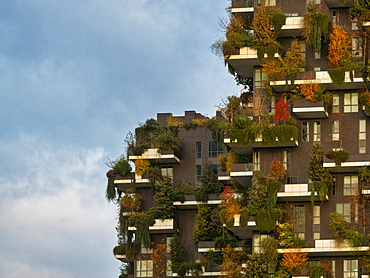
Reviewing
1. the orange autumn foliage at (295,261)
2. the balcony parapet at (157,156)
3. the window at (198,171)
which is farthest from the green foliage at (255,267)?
the window at (198,171)

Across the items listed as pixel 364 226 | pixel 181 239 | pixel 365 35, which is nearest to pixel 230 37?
pixel 365 35

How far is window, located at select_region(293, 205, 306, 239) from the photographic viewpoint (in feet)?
311

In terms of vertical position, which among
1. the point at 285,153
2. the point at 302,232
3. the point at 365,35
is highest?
the point at 365,35

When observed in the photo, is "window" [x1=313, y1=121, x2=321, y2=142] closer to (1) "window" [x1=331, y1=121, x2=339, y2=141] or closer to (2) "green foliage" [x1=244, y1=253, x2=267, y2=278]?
(1) "window" [x1=331, y1=121, x2=339, y2=141]

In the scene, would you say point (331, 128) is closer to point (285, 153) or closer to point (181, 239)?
point (285, 153)

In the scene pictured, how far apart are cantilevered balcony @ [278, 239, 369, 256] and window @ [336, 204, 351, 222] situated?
8.48 feet

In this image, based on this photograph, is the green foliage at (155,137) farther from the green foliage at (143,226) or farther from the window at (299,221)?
the window at (299,221)

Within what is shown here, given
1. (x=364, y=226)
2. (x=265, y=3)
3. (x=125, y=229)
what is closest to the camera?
(x=364, y=226)

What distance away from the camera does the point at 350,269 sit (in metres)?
93.8

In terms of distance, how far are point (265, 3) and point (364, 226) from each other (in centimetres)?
1925

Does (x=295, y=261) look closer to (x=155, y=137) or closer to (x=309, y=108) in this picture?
(x=309, y=108)

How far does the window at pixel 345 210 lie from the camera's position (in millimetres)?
94625

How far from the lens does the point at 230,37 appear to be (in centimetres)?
9862

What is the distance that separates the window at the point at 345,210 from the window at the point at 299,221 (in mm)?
2608
